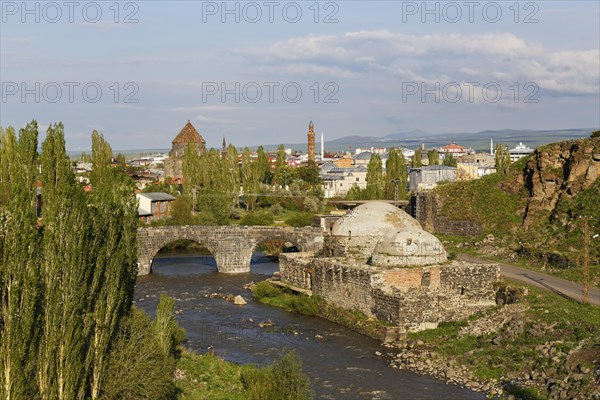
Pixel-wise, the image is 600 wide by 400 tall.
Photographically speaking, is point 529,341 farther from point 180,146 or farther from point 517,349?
point 180,146

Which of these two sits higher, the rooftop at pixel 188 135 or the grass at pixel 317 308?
the rooftop at pixel 188 135

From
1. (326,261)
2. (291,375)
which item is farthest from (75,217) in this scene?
(326,261)

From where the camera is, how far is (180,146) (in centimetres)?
11450

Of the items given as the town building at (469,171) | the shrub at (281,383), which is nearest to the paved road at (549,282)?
the shrub at (281,383)

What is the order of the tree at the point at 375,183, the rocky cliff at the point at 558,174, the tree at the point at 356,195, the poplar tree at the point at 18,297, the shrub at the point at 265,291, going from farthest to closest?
the tree at the point at 356,195, the tree at the point at 375,183, the rocky cliff at the point at 558,174, the shrub at the point at 265,291, the poplar tree at the point at 18,297

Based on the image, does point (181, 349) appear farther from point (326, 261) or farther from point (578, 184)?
point (578, 184)

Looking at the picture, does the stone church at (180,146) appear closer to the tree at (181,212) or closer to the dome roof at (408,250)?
the tree at (181,212)

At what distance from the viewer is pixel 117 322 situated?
2462 cm

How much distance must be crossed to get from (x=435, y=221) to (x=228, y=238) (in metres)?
16.8

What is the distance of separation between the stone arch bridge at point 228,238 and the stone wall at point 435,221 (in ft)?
33.7

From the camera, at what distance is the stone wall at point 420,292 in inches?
1426

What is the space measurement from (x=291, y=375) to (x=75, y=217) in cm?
867

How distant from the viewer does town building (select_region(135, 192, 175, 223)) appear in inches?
2993

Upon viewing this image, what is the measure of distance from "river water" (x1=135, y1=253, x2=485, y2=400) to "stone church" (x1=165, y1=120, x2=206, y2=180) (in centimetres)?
5566
